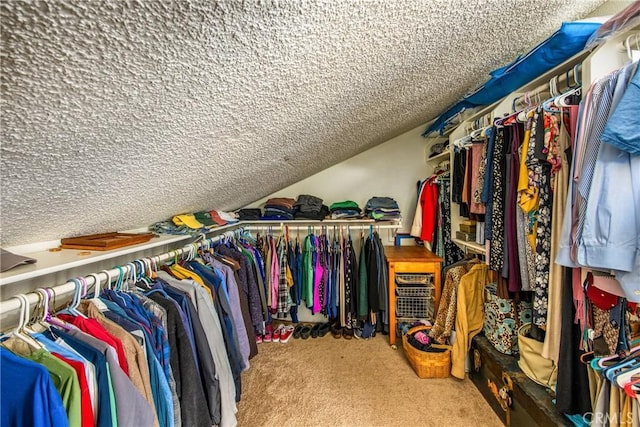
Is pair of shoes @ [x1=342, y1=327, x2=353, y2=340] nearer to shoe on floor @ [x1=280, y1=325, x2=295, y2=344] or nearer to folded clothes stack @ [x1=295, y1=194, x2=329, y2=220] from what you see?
shoe on floor @ [x1=280, y1=325, x2=295, y2=344]

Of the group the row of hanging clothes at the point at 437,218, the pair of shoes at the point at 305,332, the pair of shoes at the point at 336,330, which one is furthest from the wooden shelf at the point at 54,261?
the row of hanging clothes at the point at 437,218

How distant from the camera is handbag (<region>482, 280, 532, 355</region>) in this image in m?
1.56

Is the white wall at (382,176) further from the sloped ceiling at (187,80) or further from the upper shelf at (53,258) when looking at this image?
the upper shelf at (53,258)

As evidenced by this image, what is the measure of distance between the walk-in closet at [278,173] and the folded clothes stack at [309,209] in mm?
740

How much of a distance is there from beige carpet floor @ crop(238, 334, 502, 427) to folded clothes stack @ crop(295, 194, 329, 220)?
116cm

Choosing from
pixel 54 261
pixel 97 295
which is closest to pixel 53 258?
pixel 54 261

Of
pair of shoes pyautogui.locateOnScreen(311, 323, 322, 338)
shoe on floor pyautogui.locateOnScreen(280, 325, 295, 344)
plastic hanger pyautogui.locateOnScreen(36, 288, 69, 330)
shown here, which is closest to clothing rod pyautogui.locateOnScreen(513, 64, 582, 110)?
plastic hanger pyautogui.locateOnScreen(36, 288, 69, 330)

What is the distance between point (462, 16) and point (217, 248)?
5.80ft

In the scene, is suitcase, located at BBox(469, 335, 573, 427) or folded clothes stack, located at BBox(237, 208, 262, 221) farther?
folded clothes stack, located at BBox(237, 208, 262, 221)

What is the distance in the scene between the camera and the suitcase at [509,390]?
4.05 ft

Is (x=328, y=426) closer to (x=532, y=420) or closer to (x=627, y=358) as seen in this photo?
(x=532, y=420)

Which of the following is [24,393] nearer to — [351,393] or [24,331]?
[24,331]

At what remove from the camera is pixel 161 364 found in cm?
94

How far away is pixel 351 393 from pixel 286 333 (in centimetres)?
96
